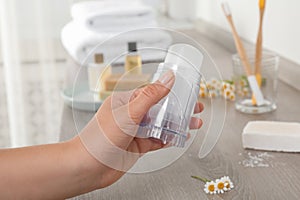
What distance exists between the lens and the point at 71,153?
862 mm

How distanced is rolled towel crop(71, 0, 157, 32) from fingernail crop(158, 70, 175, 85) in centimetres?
96

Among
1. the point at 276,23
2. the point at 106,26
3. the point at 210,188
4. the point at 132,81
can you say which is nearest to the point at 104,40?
the point at 106,26

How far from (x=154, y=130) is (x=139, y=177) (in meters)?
0.12

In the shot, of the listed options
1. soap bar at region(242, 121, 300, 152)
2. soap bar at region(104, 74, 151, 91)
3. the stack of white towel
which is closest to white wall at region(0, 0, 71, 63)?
the stack of white towel

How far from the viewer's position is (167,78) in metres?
0.85

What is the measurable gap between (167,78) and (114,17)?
3.31 feet

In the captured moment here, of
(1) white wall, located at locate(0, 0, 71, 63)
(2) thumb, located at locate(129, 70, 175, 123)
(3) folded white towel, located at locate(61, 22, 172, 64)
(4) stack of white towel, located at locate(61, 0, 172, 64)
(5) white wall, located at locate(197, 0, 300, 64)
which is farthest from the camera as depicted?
(1) white wall, located at locate(0, 0, 71, 63)

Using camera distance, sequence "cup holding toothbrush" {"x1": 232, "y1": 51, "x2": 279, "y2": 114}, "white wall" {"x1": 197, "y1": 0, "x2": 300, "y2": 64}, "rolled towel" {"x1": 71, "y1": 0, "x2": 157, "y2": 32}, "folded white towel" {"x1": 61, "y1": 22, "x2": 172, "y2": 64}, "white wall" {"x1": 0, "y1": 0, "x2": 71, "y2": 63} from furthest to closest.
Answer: "white wall" {"x1": 0, "y1": 0, "x2": 71, "y2": 63}, "rolled towel" {"x1": 71, "y1": 0, "x2": 157, "y2": 32}, "folded white towel" {"x1": 61, "y1": 22, "x2": 172, "y2": 64}, "white wall" {"x1": 197, "y1": 0, "x2": 300, "y2": 64}, "cup holding toothbrush" {"x1": 232, "y1": 51, "x2": 279, "y2": 114}

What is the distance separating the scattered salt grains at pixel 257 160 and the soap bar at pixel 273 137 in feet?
0.07

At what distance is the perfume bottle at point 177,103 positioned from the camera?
2.78 feet

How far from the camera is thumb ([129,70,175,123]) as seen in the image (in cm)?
82

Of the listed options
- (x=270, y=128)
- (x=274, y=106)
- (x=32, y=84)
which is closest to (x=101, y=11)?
(x=32, y=84)

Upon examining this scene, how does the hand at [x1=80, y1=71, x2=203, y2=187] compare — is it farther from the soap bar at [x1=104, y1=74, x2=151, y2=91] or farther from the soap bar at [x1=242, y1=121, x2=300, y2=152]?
the soap bar at [x1=242, y1=121, x2=300, y2=152]

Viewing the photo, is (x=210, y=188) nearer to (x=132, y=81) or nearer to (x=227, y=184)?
(x=227, y=184)
